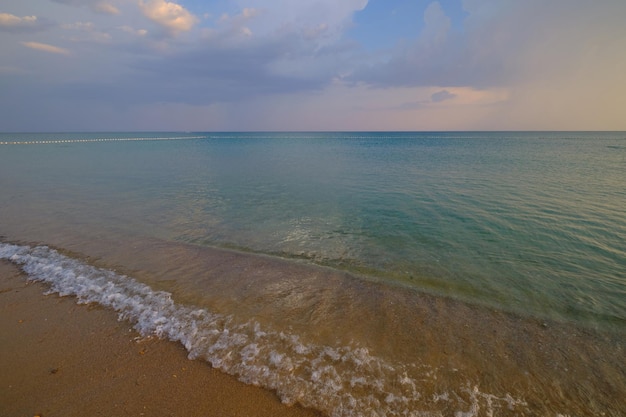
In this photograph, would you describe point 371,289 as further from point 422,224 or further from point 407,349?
point 422,224

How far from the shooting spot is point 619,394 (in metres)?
4.84

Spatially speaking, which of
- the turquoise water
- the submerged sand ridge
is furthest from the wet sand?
the turquoise water

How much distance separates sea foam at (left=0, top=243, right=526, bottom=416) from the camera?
4.50m

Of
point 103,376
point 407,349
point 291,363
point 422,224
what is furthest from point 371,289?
point 422,224

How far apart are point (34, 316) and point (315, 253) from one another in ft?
24.9

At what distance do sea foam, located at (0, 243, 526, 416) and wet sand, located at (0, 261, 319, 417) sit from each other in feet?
A: 0.73

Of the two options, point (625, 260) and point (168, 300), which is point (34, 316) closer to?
point (168, 300)

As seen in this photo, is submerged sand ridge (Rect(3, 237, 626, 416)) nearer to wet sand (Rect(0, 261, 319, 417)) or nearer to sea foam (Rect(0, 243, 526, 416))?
sea foam (Rect(0, 243, 526, 416))

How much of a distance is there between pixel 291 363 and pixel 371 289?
3617 mm

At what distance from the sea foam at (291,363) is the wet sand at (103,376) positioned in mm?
223

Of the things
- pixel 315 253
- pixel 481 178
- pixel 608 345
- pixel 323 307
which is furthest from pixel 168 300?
pixel 481 178

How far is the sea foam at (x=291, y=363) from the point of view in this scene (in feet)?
14.8

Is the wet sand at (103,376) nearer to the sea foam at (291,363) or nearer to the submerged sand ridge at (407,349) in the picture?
the sea foam at (291,363)

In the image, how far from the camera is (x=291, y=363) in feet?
17.2
